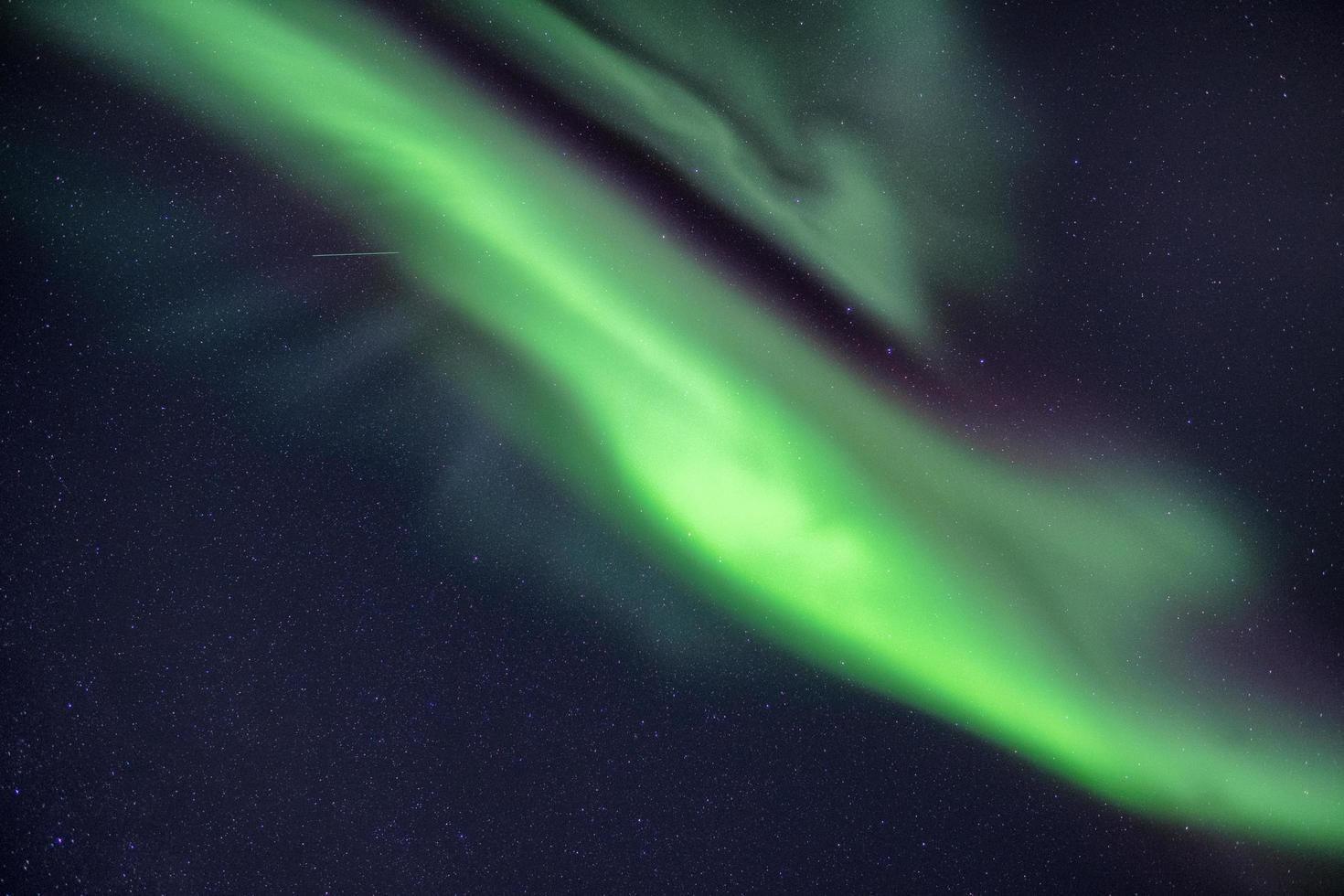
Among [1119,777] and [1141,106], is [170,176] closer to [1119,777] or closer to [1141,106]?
[1141,106]

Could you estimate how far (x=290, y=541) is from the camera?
1.75 ft

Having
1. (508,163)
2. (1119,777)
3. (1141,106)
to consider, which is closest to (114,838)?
(508,163)

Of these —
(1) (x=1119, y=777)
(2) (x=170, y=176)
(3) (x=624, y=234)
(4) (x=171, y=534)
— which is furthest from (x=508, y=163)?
(1) (x=1119, y=777)

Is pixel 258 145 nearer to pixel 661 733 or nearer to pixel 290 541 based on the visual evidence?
pixel 290 541

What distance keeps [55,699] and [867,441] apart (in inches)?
19.7

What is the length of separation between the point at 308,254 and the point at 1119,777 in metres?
0.59

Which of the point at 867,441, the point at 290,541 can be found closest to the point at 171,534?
the point at 290,541

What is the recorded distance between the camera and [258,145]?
21.1 inches

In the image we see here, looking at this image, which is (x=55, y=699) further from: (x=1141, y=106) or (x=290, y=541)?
(x=1141, y=106)

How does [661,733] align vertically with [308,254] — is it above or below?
below

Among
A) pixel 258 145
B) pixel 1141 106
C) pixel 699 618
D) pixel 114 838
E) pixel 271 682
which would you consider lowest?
pixel 114 838

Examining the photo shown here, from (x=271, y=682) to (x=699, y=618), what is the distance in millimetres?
255

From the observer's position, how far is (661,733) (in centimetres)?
55

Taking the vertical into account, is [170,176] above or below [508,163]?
below
